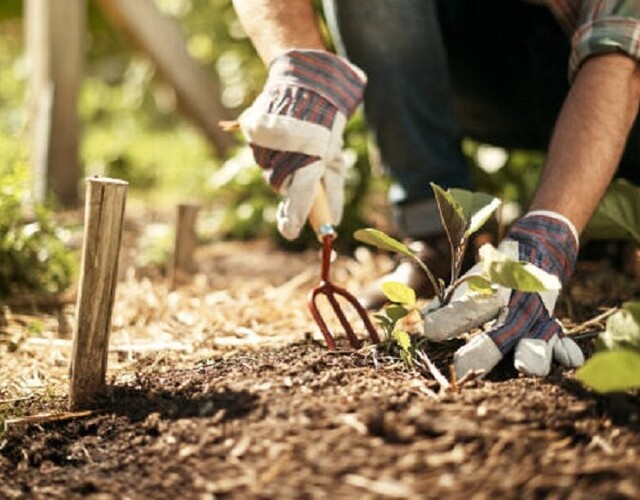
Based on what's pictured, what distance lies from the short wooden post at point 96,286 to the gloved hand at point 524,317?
0.52m

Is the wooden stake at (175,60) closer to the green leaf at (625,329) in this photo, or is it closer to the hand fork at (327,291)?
the hand fork at (327,291)

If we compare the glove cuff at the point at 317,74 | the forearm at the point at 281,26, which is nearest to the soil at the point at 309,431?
the glove cuff at the point at 317,74

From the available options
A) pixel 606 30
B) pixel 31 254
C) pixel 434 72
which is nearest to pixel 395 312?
pixel 606 30

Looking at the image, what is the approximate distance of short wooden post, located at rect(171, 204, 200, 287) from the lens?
2.62m

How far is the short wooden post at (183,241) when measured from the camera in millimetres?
2623

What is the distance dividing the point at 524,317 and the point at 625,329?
250 millimetres

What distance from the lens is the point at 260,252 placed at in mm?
3098

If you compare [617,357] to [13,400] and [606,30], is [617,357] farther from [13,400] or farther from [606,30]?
[13,400]

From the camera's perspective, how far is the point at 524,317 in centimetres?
155

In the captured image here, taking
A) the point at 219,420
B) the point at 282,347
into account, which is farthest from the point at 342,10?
the point at 219,420

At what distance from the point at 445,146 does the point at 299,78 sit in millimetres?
611

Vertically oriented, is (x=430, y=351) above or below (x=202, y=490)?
above

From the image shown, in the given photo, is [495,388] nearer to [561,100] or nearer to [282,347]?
[282,347]

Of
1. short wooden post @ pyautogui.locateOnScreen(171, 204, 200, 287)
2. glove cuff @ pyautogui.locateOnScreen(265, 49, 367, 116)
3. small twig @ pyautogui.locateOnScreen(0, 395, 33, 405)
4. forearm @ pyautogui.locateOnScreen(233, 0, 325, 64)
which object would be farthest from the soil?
short wooden post @ pyautogui.locateOnScreen(171, 204, 200, 287)
